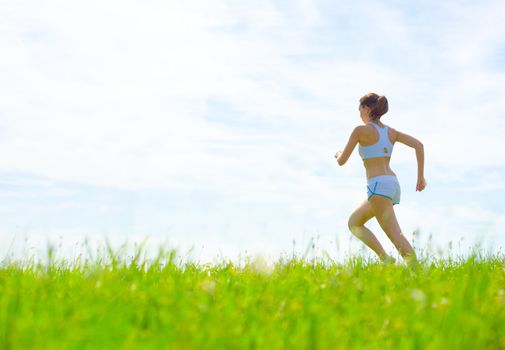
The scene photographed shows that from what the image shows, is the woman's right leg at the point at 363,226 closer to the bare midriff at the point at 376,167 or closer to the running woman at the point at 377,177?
the running woman at the point at 377,177

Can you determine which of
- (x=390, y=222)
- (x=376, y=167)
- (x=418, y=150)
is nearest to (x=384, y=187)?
(x=376, y=167)

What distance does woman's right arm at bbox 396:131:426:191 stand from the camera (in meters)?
9.38

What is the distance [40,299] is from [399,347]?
2757 millimetres

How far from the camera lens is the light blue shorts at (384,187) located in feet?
29.1

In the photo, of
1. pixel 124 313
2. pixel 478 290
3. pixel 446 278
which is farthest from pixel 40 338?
pixel 446 278

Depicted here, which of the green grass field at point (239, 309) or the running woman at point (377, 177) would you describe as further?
the running woman at point (377, 177)

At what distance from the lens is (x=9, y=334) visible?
3762 millimetres

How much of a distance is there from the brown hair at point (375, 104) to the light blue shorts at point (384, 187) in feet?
3.14

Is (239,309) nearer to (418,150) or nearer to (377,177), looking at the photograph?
(377,177)

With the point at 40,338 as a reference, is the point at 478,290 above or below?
above

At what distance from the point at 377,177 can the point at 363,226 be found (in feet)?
2.63

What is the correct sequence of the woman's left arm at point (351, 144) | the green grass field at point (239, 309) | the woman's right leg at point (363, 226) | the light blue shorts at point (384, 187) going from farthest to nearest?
the woman's right leg at point (363, 226) → the woman's left arm at point (351, 144) → the light blue shorts at point (384, 187) → the green grass field at point (239, 309)

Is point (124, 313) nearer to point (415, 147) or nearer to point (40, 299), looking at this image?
point (40, 299)

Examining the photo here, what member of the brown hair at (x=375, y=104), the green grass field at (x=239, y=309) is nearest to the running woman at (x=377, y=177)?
the brown hair at (x=375, y=104)
